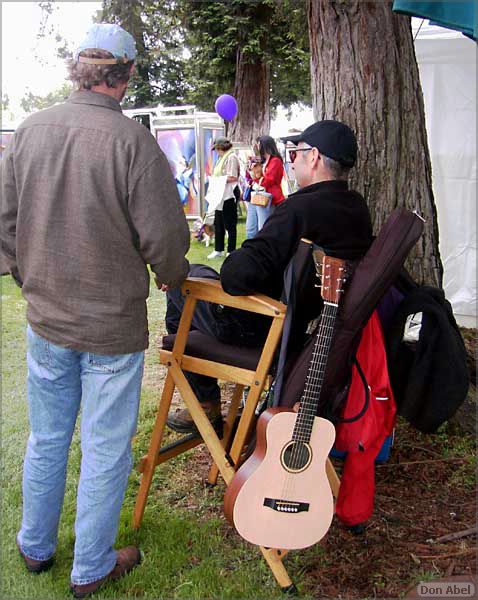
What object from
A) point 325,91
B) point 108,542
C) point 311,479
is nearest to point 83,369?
point 108,542

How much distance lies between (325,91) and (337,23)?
33 cm

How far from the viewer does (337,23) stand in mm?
3225

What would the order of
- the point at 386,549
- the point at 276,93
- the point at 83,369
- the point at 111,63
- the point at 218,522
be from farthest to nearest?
the point at 276,93 → the point at 218,522 → the point at 386,549 → the point at 83,369 → the point at 111,63

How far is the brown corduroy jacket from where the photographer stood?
1991mm

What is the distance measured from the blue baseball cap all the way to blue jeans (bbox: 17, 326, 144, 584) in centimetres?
92

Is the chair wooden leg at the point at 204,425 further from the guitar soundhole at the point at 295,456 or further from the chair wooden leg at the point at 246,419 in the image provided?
the guitar soundhole at the point at 295,456

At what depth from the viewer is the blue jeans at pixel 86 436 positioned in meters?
2.18

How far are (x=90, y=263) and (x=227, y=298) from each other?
0.55 meters

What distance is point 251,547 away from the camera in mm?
2586

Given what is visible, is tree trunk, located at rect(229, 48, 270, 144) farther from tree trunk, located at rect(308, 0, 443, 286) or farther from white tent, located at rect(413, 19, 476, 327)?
tree trunk, located at rect(308, 0, 443, 286)

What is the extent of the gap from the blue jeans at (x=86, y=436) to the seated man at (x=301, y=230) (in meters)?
0.49

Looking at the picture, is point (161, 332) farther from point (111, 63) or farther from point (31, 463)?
point (111, 63)

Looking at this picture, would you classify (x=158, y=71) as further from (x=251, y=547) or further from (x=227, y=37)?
(x=251, y=547)

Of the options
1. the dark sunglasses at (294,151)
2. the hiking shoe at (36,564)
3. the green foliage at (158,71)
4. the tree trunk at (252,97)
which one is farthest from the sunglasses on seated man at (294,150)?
the green foliage at (158,71)
